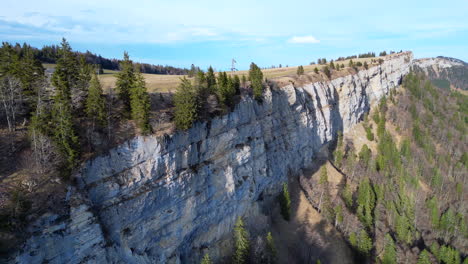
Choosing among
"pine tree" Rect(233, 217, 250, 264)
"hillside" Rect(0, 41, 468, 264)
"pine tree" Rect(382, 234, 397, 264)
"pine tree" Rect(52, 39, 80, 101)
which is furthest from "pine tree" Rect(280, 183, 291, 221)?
"pine tree" Rect(52, 39, 80, 101)

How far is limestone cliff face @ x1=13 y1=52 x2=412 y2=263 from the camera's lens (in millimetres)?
26672

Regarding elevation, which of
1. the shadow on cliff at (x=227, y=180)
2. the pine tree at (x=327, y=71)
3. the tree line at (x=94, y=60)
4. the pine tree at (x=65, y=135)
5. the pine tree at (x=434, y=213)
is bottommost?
the pine tree at (x=434, y=213)

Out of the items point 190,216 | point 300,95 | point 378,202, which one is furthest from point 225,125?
point 378,202

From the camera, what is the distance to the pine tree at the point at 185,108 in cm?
3597

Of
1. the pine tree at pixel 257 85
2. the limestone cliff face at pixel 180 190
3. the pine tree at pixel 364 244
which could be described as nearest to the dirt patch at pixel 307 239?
the pine tree at pixel 364 244

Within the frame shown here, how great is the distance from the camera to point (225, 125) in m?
43.4

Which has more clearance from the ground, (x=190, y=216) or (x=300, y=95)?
(x=300, y=95)

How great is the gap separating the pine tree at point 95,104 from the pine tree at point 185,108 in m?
8.71

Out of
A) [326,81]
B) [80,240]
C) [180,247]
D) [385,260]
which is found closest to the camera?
[80,240]

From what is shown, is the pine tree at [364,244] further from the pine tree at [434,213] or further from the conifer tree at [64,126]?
the conifer tree at [64,126]

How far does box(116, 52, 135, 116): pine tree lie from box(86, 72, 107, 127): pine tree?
3.61 metres

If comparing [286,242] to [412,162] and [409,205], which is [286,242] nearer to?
[409,205]

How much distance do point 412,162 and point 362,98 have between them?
25168mm

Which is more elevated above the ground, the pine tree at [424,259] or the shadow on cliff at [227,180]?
the shadow on cliff at [227,180]
